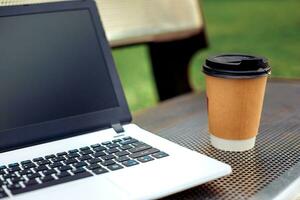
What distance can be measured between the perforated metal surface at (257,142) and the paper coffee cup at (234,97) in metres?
0.02

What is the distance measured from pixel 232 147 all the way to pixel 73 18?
378mm

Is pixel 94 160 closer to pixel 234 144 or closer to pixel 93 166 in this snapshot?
pixel 93 166

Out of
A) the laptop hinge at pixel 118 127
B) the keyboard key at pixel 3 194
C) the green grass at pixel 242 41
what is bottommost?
the green grass at pixel 242 41

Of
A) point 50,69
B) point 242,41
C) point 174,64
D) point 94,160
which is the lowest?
point 242,41

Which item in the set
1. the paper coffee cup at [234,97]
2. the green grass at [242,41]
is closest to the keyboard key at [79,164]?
the paper coffee cup at [234,97]

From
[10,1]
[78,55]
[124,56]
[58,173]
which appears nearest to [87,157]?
[58,173]

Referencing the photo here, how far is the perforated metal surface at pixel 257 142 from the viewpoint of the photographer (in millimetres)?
693

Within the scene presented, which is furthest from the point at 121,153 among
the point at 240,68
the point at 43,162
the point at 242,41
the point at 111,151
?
the point at 242,41

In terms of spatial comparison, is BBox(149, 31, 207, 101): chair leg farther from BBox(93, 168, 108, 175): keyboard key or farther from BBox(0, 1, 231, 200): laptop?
BBox(93, 168, 108, 175): keyboard key

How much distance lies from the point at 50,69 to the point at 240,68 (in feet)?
1.09

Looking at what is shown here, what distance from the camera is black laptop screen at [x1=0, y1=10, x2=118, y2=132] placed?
2.70ft

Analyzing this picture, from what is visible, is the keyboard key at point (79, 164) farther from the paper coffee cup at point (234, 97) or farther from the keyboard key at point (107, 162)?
the paper coffee cup at point (234, 97)

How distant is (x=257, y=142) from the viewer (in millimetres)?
879

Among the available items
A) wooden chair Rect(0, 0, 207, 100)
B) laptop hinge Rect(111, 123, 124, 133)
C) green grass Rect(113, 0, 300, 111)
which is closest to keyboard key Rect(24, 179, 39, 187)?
laptop hinge Rect(111, 123, 124, 133)
